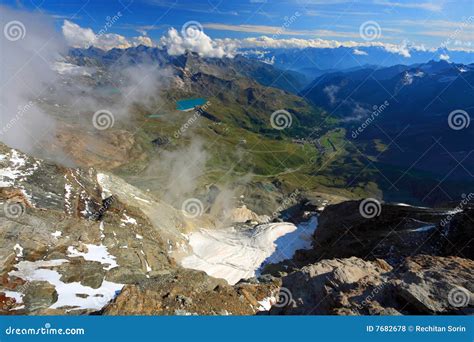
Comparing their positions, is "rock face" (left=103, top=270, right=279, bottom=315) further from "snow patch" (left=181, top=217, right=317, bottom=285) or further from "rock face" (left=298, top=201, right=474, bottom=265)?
"snow patch" (left=181, top=217, right=317, bottom=285)

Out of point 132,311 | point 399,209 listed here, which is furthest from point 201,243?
point 132,311

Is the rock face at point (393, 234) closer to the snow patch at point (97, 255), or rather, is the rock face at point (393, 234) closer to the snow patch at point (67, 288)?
the snow patch at point (67, 288)

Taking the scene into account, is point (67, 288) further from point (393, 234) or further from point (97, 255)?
point (393, 234)

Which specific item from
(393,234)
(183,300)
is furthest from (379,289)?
(393,234)

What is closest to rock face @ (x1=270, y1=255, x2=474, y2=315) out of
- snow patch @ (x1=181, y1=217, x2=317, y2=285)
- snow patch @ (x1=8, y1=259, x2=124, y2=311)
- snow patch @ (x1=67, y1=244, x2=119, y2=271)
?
snow patch @ (x1=8, y1=259, x2=124, y2=311)

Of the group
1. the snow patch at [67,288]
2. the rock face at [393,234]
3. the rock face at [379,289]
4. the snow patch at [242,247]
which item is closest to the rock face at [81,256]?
the snow patch at [67,288]

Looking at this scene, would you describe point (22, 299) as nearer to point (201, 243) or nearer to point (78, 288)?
point (78, 288)

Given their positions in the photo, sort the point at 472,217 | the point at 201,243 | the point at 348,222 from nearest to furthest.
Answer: the point at 472,217
the point at 348,222
the point at 201,243
